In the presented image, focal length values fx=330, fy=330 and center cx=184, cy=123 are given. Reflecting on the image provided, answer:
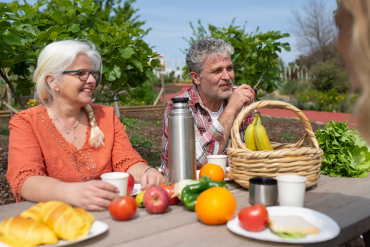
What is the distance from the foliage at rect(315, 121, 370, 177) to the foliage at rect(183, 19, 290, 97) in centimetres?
237

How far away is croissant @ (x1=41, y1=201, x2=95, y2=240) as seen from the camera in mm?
1206

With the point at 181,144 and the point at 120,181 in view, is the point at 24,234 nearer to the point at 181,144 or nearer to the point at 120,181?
the point at 120,181

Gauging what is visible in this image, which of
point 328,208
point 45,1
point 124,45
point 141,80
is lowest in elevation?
point 328,208

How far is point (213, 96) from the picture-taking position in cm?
299

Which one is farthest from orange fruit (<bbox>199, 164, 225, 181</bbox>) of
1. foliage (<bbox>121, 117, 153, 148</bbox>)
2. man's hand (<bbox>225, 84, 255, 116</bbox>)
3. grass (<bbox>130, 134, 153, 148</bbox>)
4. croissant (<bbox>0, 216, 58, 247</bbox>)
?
grass (<bbox>130, 134, 153, 148</bbox>)

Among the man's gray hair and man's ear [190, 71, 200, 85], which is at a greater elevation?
the man's gray hair

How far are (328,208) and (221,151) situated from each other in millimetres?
1226

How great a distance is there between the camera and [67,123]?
2.32 m

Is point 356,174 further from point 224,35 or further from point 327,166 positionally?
point 224,35

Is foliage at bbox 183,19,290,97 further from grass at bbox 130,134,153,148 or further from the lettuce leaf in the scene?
the lettuce leaf

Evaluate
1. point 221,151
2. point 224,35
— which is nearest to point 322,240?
point 221,151

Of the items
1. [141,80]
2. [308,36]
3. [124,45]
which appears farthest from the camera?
[308,36]

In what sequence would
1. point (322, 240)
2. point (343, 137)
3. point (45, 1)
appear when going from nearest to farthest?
point (322, 240), point (343, 137), point (45, 1)

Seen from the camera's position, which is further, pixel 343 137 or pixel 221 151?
pixel 221 151
